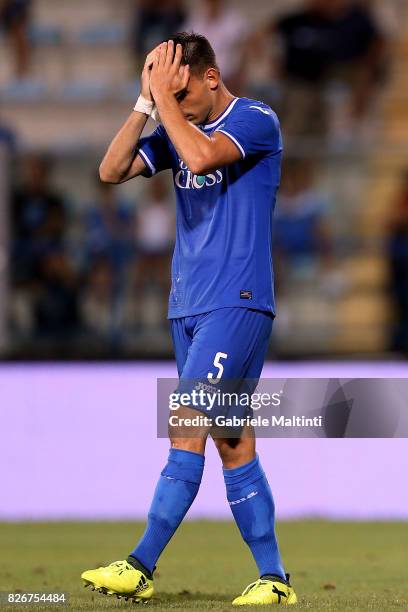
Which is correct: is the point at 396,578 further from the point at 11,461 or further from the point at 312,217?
the point at 312,217

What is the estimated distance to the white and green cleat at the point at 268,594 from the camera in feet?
15.5

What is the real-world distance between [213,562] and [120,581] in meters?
2.41

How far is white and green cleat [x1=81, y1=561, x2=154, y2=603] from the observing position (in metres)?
4.57

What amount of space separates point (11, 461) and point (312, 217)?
3.03 m

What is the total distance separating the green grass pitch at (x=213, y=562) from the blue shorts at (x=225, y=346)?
2.73 feet

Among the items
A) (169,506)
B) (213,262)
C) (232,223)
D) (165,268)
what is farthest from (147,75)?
(165,268)

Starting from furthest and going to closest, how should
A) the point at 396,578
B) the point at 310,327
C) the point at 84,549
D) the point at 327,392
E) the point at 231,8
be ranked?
the point at 231,8 → the point at 310,327 → the point at 84,549 → the point at 396,578 → the point at 327,392

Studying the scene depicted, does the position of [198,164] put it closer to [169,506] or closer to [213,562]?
[169,506]

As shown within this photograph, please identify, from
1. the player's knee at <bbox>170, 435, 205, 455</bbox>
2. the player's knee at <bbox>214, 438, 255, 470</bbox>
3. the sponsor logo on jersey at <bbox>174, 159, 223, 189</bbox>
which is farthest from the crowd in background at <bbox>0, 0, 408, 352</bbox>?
the player's knee at <bbox>170, 435, 205, 455</bbox>

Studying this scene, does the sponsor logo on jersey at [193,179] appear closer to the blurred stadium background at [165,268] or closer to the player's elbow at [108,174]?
the player's elbow at [108,174]

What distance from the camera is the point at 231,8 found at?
1193cm

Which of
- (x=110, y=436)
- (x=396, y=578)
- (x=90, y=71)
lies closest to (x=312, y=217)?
(x=110, y=436)

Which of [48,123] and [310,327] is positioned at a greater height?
[48,123]

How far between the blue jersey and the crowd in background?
4124 mm
